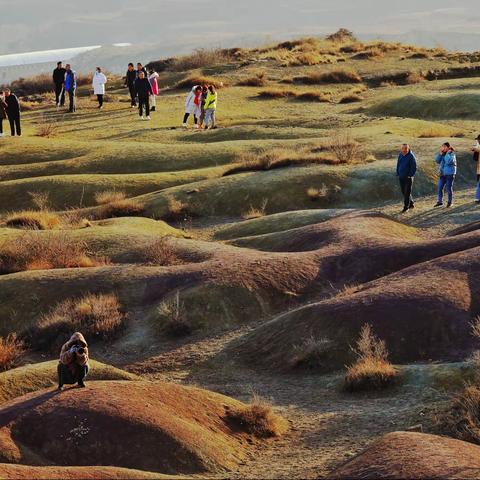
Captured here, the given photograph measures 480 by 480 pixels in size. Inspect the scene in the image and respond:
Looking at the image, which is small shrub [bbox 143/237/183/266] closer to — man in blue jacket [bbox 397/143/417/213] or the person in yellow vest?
man in blue jacket [bbox 397/143/417/213]

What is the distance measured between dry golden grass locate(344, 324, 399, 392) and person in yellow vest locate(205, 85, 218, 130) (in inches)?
1162

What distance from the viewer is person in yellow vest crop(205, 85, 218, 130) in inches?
1939

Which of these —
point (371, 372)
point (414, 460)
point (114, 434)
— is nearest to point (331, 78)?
point (371, 372)

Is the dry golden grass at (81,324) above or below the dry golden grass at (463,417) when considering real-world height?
below

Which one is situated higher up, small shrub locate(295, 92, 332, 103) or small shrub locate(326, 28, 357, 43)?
small shrub locate(326, 28, 357, 43)

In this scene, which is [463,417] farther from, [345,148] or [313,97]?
[313,97]

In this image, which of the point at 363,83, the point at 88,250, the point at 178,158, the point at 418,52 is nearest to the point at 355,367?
the point at 88,250

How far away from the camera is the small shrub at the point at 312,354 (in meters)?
21.9

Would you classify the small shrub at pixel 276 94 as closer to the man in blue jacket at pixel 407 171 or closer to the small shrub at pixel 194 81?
the small shrub at pixel 194 81

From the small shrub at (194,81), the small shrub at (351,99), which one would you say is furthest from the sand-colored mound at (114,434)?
the small shrub at (194,81)

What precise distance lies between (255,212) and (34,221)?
752 centimetres

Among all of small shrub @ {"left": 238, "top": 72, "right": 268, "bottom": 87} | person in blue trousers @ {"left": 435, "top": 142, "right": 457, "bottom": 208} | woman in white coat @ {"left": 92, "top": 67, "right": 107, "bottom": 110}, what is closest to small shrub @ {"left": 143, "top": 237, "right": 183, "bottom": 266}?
person in blue trousers @ {"left": 435, "top": 142, "right": 457, "bottom": 208}

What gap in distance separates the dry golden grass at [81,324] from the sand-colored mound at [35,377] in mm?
4709

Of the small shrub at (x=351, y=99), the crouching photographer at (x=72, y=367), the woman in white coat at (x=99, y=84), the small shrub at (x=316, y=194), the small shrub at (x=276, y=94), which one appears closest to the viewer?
the crouching photographer at (x=72, y=367)
